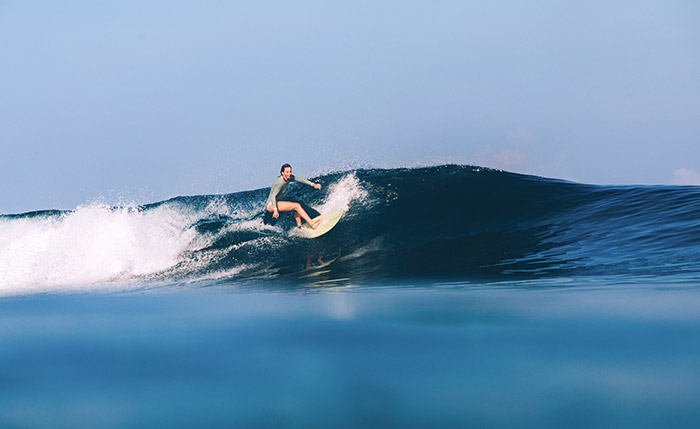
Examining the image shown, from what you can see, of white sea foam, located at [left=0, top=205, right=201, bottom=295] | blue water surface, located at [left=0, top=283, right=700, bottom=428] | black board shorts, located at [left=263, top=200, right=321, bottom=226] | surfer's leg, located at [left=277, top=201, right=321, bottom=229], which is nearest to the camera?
blue water surface, located at [left=0, top=283, right=700, bottom=428]

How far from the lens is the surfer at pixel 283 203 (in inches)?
420

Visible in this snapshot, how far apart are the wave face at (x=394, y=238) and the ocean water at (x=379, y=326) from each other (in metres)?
0.07

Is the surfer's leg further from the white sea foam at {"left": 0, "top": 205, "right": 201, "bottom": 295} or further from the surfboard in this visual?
the white sea foam at {"left": 0, "top": 205, "right": 201, "bottom": 295}

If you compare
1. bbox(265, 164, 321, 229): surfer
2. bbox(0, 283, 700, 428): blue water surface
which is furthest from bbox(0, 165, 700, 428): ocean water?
bbox(265, 164, 321, 229): surfer

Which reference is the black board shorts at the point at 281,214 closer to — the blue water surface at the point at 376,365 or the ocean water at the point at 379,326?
the ocean water at the point at 379,326

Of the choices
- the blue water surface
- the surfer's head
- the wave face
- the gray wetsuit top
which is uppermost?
the surfer's head

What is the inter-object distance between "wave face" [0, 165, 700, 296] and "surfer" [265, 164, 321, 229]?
314mm

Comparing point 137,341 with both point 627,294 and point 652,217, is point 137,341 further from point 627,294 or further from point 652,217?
point 652,217

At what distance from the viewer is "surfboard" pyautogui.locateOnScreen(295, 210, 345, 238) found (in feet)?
34.9

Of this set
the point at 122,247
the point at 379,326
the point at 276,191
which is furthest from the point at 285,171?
the point at 379,326

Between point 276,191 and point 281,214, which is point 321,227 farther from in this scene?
point 276,191

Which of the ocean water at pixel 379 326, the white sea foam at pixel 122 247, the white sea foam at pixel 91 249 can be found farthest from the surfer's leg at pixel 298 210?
the white sea foam at pixel 91 249

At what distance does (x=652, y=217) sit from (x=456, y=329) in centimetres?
744

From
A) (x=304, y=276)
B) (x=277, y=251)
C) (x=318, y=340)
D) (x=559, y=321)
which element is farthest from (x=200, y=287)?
(x=559, y=321)
